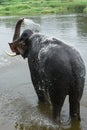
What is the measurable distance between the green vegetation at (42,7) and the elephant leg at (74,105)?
124 ft

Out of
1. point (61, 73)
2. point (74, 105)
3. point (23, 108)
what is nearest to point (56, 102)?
point (74, 105)

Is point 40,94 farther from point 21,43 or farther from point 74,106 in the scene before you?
point 74,106

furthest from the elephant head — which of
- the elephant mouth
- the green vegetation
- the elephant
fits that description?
the green vegetation

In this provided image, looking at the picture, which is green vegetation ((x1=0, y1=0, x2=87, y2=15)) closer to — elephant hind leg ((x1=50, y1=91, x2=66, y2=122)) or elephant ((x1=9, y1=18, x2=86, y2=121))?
elephant ((x1=9, y1=18, x2=86, y2=121))

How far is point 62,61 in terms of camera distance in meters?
5.36

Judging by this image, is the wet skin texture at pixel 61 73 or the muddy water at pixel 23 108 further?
the muddy water at pixel 23 108

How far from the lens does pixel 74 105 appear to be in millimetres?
5695

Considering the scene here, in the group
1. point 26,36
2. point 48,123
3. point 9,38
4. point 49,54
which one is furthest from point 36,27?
point 9,38

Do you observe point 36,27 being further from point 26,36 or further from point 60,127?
point 60,127

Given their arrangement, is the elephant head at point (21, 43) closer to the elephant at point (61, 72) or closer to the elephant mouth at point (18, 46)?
the elephant mouth at point (18, 46)

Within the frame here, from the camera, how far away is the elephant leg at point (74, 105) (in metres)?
5.56

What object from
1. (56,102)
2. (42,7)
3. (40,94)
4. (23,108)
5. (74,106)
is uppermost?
(56,102)

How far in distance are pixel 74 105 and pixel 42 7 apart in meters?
47.2

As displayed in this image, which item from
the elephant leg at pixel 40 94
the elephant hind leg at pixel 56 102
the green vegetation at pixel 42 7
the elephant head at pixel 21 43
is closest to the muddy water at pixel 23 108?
the elephant leg at pixel 40 94
